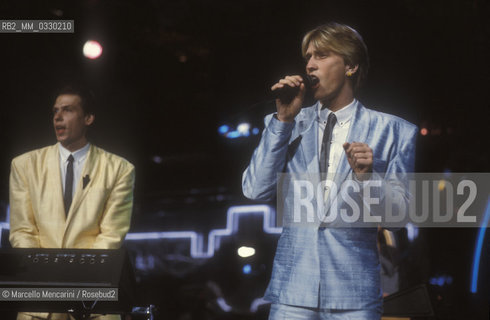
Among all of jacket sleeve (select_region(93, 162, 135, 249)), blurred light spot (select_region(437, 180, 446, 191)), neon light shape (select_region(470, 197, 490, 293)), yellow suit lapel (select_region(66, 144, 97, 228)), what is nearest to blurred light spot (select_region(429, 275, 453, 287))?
neon light shape (select_region(470, 197, 490, 293))

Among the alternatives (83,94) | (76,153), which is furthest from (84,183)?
(83,94)

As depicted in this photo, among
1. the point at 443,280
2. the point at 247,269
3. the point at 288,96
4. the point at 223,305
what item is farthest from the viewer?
the point at 443,280

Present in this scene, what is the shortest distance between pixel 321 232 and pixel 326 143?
50 centimetres

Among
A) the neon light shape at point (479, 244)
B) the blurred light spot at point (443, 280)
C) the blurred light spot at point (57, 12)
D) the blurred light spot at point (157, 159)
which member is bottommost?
the blurred light spot at point (443, 280)

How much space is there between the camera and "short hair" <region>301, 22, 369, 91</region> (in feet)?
10.8

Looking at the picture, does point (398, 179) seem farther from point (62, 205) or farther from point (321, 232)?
point (62, 205)

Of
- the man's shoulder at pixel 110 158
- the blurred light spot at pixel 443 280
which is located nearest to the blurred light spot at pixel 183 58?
the man's shoulder at pixel 110 158

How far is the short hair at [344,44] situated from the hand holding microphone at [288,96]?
344mm

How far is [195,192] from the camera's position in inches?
215

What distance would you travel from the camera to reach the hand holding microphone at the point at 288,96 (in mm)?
3037

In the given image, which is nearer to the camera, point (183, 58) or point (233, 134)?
point (233, 134)

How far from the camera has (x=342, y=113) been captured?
3215mm

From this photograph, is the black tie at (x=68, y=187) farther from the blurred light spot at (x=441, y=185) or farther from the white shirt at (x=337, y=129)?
the blurred light spot at (x=441, y=185)

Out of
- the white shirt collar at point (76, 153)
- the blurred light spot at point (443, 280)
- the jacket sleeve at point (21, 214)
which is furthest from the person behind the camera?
the blurred light spot at point (443, 280)
